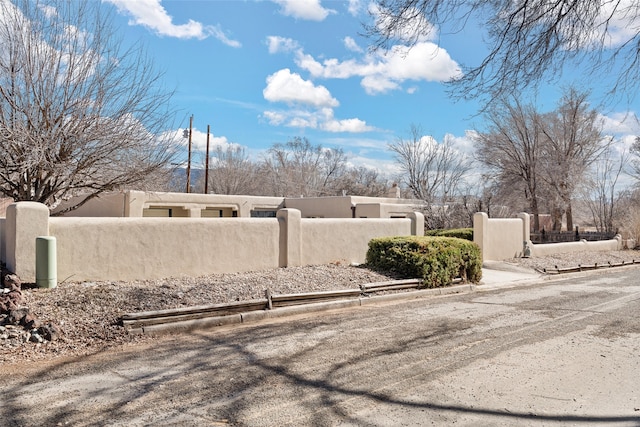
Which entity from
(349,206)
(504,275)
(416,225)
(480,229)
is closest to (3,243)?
(416,225)

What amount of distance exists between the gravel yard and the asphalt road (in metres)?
0.72

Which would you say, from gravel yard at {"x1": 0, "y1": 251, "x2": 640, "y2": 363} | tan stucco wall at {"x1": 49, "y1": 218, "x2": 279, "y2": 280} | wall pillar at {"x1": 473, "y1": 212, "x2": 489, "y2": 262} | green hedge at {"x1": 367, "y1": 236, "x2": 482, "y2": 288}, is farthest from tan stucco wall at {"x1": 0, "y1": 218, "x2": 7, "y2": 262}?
wall pillar at {"x1": 473, "y1": 212, "x2": 489, "y2": 262}

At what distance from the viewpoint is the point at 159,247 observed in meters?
11.3

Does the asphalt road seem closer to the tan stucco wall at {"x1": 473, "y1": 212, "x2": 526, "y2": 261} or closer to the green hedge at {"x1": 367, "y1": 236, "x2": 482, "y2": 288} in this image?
the green hedge at {"x1": 367, "y1": 236, "x2": 482, "y2": 288}

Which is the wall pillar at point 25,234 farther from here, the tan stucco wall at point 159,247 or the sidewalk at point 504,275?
the sidewalk at point 504,275

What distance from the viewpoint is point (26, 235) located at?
9.29 metres

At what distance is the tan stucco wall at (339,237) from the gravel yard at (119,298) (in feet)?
3.84

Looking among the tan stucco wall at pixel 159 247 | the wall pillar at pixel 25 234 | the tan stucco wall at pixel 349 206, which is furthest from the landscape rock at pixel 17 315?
the tan stucco wall at pixel 349 206

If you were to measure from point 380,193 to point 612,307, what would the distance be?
133 ft

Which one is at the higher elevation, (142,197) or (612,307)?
(142,197)

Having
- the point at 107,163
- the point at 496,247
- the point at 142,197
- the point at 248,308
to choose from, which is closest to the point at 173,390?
the point at 248,308

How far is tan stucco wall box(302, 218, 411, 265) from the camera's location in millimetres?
14841

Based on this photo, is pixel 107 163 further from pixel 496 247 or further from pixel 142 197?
pixel 496 247

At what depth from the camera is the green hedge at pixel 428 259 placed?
13.8 meters
